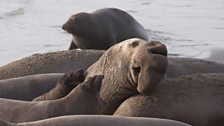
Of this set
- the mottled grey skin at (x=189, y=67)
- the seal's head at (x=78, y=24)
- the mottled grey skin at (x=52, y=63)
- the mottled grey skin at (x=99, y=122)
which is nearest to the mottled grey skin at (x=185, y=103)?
the mottled grey skin at (x=99, y=122)

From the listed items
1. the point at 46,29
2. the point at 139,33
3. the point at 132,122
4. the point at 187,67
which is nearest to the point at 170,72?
the point at 187,67

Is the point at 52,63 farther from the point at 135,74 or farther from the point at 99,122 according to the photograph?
the point at 99,122

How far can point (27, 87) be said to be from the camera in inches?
214

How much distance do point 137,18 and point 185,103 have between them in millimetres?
6366

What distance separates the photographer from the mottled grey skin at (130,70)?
14.3 ft

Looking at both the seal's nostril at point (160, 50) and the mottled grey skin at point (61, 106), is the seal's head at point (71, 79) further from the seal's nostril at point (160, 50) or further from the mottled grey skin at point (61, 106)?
the seal's nostril at point (160, 50)

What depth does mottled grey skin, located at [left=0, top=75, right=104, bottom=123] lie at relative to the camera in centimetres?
444

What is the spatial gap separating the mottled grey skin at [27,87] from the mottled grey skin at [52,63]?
0.52m

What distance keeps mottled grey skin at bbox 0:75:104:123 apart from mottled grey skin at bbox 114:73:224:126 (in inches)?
7.2

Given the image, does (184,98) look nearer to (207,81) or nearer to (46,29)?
(207,81)

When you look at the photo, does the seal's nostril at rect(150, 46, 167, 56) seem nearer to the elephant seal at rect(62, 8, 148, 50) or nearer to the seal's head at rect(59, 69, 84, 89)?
the seal's head at rect(59, 69, 84, 89)

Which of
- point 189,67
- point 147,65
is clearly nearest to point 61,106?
point 147,65

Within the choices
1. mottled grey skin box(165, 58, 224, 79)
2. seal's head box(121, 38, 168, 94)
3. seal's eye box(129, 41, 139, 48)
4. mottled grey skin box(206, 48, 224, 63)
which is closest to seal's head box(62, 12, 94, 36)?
mottled grey skin box(206, 48, 224, 63)

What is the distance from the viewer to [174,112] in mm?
4438
